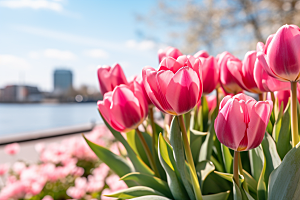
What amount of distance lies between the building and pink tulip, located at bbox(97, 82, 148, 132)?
44.6 meters

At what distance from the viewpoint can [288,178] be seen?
38 centimetres

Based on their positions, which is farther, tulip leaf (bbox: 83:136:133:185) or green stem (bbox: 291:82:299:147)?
tulip leaf (bbox: 83:136:133:185)

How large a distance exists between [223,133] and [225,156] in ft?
0.56

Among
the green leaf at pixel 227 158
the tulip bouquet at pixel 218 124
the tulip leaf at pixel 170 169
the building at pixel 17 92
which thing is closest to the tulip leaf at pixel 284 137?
the tulip bouquet at pixel 218 124

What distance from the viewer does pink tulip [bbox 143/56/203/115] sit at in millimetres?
386

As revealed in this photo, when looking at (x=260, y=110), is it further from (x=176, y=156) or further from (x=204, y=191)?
(x=204, y=191)

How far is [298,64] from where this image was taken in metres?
0.38

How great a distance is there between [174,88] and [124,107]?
5.9 inches

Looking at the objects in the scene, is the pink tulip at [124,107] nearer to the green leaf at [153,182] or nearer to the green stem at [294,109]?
the green leaf at [153,182]

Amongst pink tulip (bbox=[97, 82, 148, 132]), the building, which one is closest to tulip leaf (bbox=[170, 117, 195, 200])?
pink tulip (bbox=[97, 82, 148, 132])

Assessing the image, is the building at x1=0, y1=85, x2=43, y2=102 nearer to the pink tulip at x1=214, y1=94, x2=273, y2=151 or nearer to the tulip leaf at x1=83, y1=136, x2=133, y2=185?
the tulip leaf at x1=83, y1=136, x2=133, y2=185

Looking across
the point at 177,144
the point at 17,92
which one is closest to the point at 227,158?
the point at 177,144

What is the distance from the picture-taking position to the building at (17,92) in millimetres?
41406

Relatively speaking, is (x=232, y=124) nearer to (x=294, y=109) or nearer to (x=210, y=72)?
(x=294, y=109)
